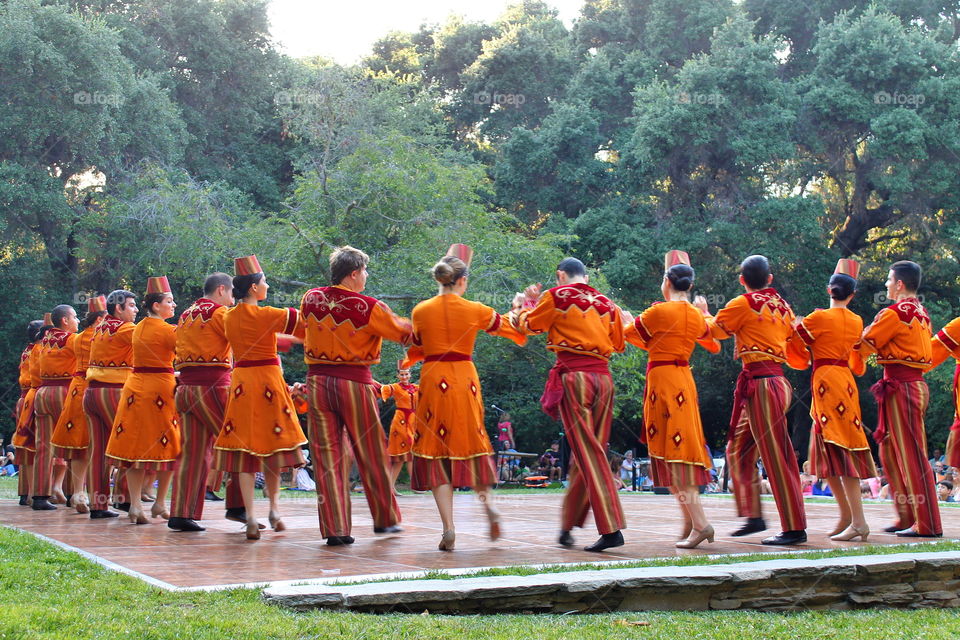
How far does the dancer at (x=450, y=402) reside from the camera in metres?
6.48

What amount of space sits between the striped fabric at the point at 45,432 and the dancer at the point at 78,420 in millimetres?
276

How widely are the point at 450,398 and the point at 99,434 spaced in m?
4.00

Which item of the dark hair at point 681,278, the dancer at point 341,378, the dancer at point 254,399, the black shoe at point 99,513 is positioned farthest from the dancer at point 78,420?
the dark hair at point 681,278

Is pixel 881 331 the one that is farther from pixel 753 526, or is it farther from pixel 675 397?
pixel 675 397

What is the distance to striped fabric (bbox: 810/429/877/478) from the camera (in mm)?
7191

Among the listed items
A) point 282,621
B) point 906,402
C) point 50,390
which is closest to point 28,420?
point 50,390

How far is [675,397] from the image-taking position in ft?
22.2

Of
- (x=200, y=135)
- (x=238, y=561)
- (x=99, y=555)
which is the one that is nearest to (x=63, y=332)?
(x=99, y=555)

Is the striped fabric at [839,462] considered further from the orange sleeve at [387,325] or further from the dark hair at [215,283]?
the dark hair at [215,283]

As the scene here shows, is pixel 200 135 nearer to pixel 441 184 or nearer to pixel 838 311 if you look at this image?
pixel 441 184

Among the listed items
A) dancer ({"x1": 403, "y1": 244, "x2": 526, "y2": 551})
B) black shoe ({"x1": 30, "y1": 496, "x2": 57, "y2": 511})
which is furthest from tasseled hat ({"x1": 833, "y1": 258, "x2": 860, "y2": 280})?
black shoe ({"x1": 30, "y1": 496, "x2": 57, "y2": 511})

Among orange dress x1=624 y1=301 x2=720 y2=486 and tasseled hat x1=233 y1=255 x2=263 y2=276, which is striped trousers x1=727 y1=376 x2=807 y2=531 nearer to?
orange dress x1=624 y1=301 x2=720 y2=486

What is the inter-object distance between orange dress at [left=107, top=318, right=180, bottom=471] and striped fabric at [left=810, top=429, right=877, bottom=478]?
195 inches

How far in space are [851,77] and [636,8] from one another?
747 cm
